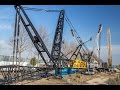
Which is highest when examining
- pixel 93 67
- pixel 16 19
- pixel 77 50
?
pixel 16 19

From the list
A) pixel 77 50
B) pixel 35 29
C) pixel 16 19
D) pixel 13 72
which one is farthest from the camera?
pixel 77 50

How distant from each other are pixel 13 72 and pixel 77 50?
20.6 feet

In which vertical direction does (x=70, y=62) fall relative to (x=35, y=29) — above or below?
below

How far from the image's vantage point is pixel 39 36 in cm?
986

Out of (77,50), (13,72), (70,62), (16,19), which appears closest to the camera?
(13,72)

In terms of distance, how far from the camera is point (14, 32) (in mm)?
7695
